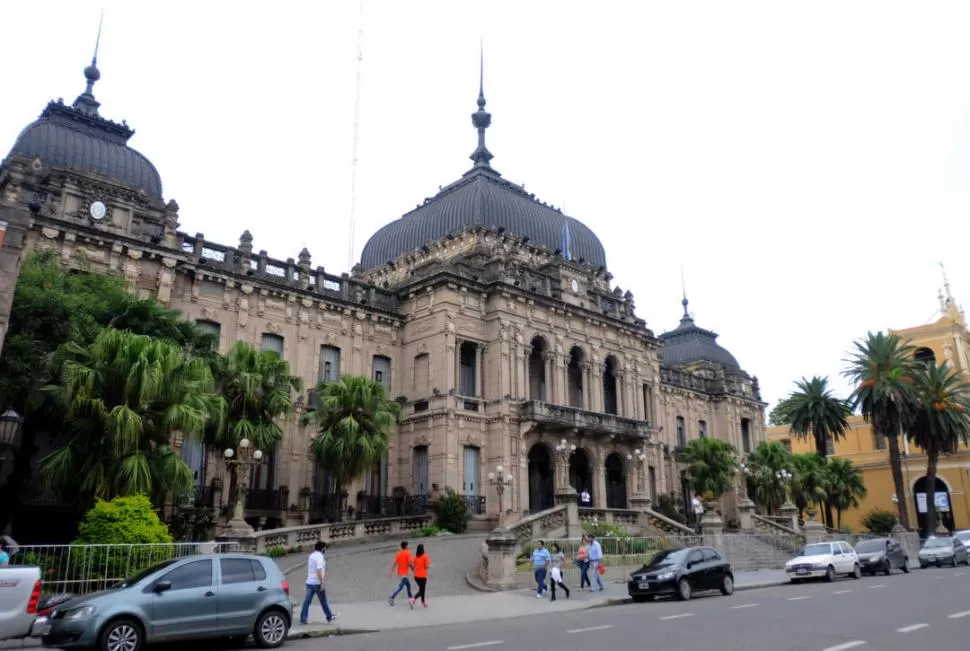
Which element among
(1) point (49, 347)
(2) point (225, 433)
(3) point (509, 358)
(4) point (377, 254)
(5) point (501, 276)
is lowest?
(2) point (225, 433)

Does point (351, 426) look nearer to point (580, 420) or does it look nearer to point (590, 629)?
point (580, 420)

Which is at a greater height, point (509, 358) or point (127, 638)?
point (509, 358)

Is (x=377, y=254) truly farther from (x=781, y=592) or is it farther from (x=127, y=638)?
(x=127, y=638)

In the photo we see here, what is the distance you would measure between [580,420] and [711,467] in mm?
12912

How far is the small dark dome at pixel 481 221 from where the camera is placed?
46.0 meters

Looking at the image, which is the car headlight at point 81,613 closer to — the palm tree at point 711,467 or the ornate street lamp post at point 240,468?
the ornate street lamp post at point 240,468

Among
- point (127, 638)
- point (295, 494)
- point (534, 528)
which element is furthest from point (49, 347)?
point (534, 528)

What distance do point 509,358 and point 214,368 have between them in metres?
16.2

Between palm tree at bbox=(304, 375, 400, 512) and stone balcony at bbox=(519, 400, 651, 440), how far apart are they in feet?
28.0

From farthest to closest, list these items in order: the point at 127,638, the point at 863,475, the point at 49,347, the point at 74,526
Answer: the point at 863,475, the point at 74,526, the point at 49,347, the point at 127,638

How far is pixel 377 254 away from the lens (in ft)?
165

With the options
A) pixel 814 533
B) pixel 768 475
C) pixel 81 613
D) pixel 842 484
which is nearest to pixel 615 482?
pixel 814 533

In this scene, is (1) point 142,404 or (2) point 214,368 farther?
(2) point 214,368

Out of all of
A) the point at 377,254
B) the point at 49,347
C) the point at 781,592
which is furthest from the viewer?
the point at 377,254
